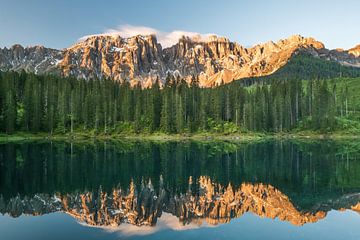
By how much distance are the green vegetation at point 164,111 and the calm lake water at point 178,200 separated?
70.7m

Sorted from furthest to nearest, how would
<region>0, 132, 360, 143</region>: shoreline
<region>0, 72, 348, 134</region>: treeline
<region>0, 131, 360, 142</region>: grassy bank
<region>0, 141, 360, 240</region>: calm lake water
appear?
<region>0, 72, 348, 134</region>: treeline, <region>0, 131, 360, 142</region>: grassy bank, <region>0, 132, 360, 143</region>: shoreline, <region>0, 141, 360, 240</region>: calm lake water

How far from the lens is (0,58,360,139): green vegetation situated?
123 m

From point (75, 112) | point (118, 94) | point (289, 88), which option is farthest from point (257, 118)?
point (75, 112)

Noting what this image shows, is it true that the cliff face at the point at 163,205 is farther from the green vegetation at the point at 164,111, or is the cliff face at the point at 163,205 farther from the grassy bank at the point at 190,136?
the green vegetation at the point at 164,111

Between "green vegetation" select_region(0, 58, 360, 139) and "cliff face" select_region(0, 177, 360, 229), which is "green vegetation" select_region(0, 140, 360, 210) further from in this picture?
"green vegetation" select_region(0, 58, 360, 139)

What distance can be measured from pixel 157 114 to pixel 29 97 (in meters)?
44.9

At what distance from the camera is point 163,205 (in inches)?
1146

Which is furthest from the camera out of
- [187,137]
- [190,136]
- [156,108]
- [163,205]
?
[156,108]

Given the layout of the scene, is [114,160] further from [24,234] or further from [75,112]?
[75,112]

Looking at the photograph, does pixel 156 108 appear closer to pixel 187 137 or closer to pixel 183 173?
pixel 187 137

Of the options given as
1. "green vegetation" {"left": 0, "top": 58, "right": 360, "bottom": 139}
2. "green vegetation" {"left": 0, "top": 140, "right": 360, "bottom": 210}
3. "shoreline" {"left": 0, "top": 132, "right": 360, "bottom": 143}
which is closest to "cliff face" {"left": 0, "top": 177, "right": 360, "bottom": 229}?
"green vegetation" {"left": 0, "top": 140, "right": 360, "bottom": 210}

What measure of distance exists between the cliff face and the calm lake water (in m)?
0.07

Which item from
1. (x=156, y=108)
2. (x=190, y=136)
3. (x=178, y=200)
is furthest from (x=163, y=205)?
(x=156, y=108)

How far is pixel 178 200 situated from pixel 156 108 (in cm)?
10275
